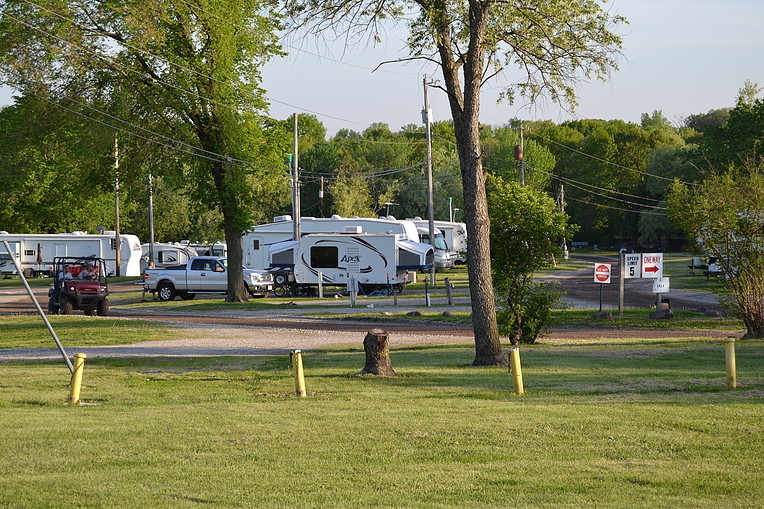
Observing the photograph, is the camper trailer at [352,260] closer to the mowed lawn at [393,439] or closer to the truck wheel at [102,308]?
the truck wheel at [102,308]

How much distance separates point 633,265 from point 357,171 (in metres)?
69.5

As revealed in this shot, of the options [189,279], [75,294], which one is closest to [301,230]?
[189,279]

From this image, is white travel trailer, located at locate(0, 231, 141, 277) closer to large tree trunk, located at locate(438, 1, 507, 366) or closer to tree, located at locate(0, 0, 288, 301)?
tree, located at locate(0, 0, 288, 301)

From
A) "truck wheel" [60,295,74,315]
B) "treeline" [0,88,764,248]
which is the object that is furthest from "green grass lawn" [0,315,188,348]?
"treeline" [0,88,764,248]

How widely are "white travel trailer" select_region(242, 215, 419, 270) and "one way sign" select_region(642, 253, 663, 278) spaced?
67.8ft

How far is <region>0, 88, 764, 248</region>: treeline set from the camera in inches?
1294

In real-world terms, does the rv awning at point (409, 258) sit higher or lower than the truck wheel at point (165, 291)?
higher

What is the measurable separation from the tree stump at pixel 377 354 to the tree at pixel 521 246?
562cm

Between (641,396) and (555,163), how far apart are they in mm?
97117

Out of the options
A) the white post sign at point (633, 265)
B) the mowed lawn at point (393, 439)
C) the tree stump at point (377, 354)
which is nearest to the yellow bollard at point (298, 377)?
the mowed lawn at point (393, 439)

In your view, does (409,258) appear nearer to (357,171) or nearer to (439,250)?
(439,250)

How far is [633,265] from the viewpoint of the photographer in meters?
26.6

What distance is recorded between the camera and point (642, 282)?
46.8 meters

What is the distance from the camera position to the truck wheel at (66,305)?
1160 inches
